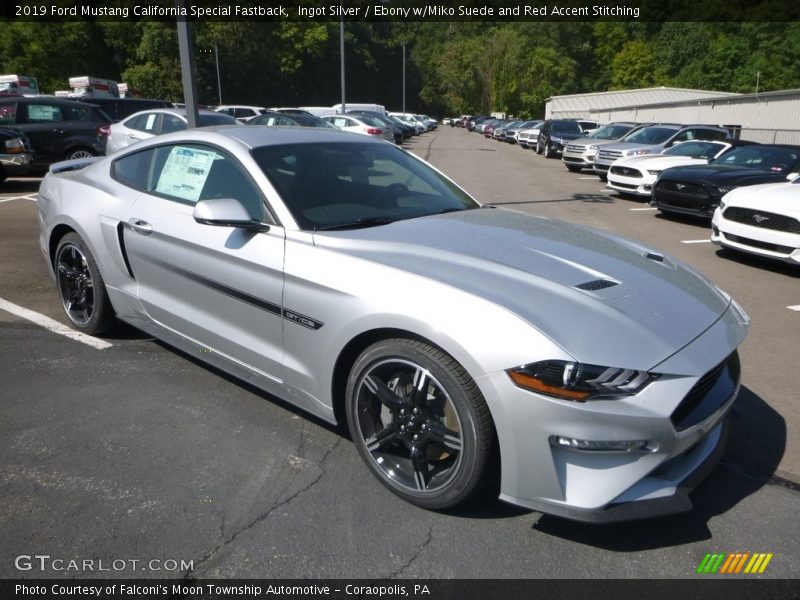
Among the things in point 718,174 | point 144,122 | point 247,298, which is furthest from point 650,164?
point 247,298

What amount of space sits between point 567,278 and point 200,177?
2.21 metres

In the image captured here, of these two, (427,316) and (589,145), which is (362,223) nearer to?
(427,316)

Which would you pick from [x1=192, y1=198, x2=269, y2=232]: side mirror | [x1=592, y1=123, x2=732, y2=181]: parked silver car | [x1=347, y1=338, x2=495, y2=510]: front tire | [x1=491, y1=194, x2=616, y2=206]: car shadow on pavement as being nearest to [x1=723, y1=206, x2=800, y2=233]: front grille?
[x1=491, y1=194, x2=616, y2=206]: car shadow on pavement

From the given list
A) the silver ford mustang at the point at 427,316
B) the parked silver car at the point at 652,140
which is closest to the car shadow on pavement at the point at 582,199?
the parked silver car at the point at 652,140

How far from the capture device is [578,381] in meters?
2.37

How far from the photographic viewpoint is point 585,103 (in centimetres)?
5847

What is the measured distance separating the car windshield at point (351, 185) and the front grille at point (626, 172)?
10.4 m

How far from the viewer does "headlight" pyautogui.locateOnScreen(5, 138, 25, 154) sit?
40.5 ft

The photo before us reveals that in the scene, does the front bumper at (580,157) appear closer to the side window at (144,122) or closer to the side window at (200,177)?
the side window at (144,122)

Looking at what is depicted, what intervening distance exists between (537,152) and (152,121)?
19.3m

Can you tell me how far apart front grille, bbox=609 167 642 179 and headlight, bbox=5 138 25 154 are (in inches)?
471

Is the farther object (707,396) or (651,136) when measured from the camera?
(651,136)

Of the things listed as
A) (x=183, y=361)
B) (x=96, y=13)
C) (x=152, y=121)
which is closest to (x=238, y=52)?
(x=96, y=13)

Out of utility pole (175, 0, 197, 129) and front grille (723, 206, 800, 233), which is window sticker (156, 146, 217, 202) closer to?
utility pole (175, 0, 197, 129)
